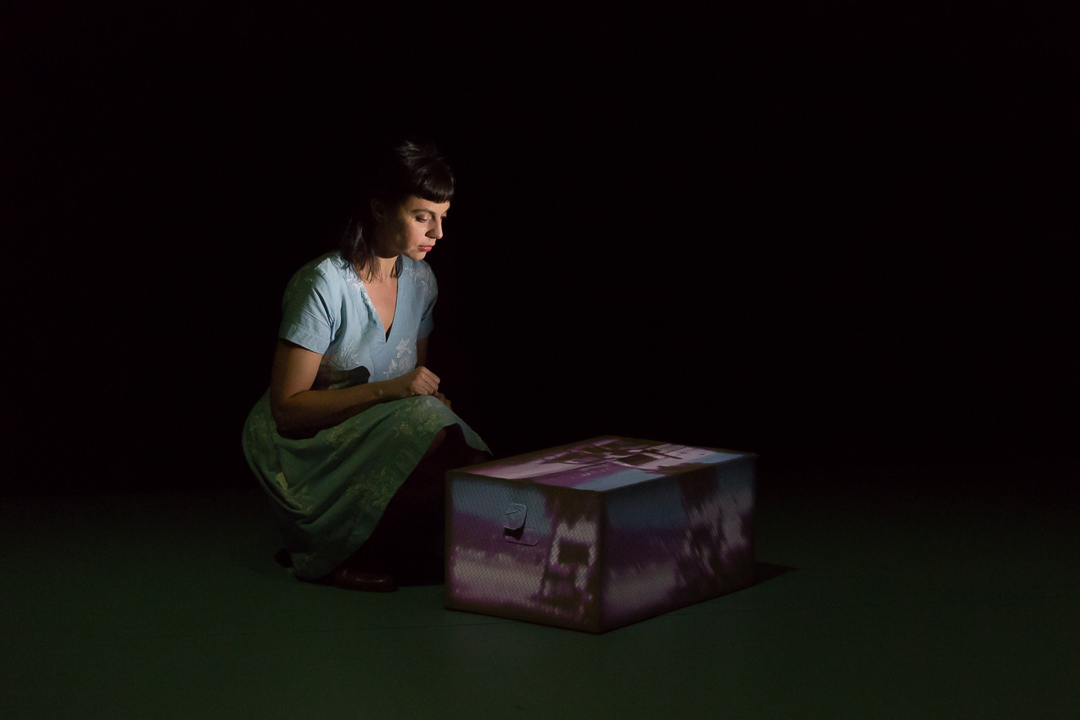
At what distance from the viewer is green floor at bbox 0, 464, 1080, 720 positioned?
2.07 m

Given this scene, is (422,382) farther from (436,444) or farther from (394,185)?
(394,185)

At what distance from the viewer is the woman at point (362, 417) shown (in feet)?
8.82

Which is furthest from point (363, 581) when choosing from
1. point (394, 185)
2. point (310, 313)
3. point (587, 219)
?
point (587, 219)

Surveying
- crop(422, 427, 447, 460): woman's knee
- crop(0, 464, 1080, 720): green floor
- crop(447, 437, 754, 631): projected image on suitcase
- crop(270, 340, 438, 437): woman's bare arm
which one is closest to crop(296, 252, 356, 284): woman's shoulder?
crop(270, 340, 438, 437): woman's bare arm

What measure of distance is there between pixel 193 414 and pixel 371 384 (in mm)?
1287

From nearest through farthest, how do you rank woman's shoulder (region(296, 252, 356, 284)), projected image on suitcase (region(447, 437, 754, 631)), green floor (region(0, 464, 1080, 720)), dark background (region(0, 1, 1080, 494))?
green floor (region(0, 464, 1080, 720)), projected image on suitcase (region(447, 437, 754, 631)), woman's shoulder (region(296, 252, 356, 284)), dark background (region(0, 1, 1080, 494))

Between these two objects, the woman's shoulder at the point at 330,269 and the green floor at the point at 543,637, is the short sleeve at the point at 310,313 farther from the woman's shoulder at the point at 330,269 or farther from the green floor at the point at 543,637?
the green floor at the point at 543,637

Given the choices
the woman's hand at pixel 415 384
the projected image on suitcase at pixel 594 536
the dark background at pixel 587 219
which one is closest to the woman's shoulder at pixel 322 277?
the woman's hand at pixel 415 384

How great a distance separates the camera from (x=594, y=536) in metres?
2.37

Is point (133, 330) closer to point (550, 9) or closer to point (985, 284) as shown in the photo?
point (550, 9)

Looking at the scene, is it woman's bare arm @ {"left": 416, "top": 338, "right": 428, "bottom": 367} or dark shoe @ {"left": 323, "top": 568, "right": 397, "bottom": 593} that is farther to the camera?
woman's bare arm @ {"left": 416, "top": 338, "right": 428, "bottom": 367}

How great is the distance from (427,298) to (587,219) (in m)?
1.08

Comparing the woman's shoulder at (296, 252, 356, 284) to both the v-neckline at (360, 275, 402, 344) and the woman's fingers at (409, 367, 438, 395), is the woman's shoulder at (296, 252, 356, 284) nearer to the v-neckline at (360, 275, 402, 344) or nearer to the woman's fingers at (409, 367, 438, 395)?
the v-neckline at (360, 275, 402, 344)

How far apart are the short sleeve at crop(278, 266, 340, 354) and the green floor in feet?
1.80
